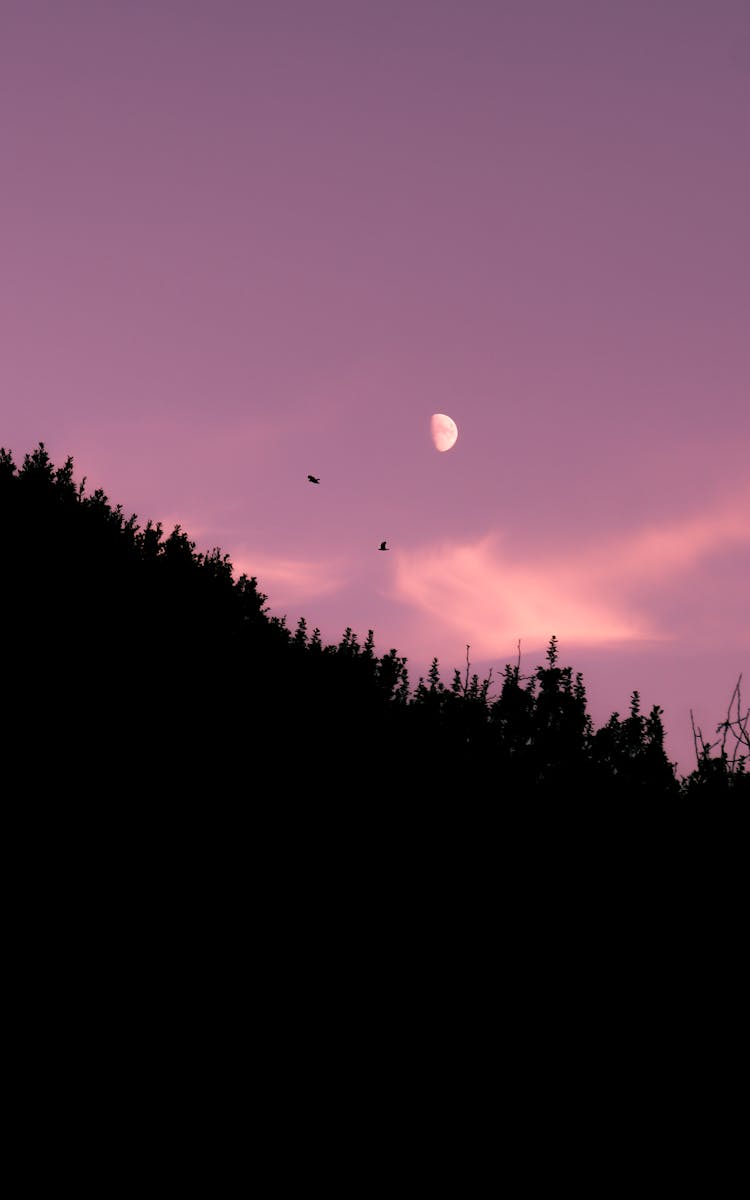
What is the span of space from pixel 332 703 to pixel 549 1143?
29.8 feet

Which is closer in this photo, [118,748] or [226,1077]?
[226,1077]

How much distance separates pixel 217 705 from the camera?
1578 cm

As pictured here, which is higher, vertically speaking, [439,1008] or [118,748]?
[118,748]

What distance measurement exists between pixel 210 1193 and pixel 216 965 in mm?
2746

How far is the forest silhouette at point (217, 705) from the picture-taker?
46.5ft

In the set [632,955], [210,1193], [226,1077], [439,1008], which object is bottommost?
[210,1193]

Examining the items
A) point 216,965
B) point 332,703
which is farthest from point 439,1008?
point 332,703

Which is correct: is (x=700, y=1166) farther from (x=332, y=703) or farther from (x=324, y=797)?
(x=332, y=703)

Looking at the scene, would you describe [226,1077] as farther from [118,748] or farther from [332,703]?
[332,703]

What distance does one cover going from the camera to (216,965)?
1102 cm

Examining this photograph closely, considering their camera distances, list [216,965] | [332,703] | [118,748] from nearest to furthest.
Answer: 1. [216,965]
2. [118,748]
3. [332,703]

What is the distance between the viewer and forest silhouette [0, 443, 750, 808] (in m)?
14.2

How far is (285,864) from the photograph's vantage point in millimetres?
12906

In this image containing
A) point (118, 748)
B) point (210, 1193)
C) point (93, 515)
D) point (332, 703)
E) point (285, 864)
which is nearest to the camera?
point (210, 1193)
